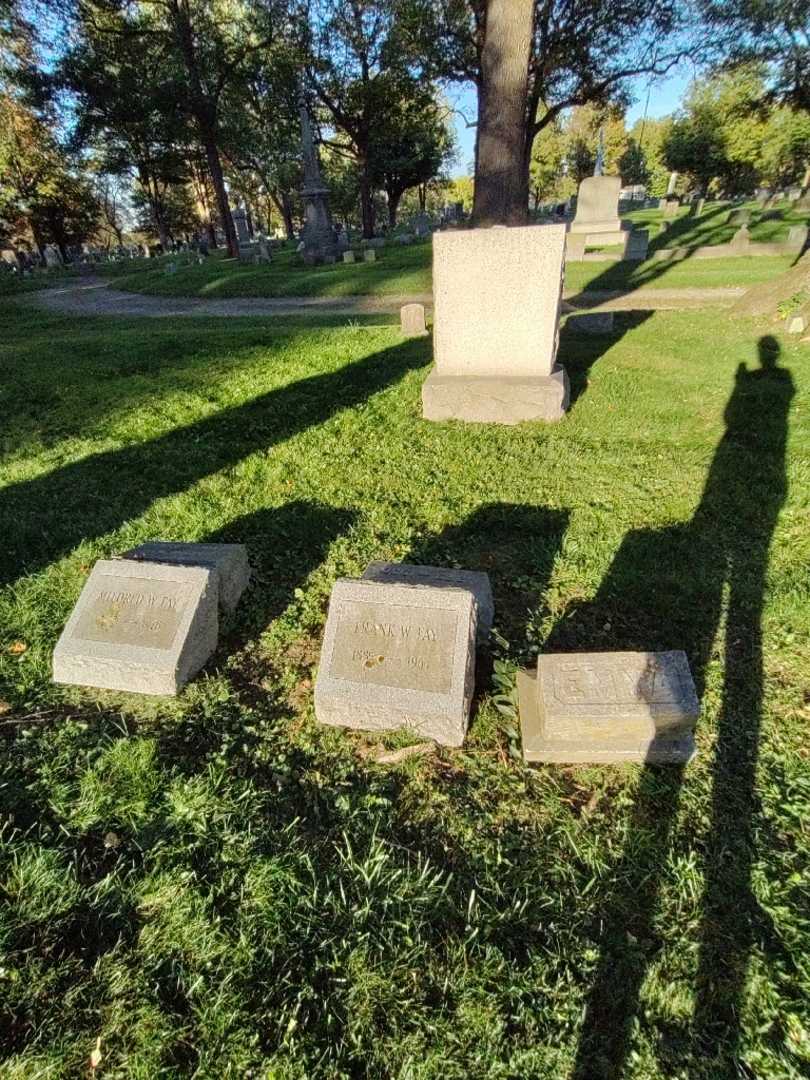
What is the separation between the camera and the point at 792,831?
2289 millimetres

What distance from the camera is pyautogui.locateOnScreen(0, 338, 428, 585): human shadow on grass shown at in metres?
4.53

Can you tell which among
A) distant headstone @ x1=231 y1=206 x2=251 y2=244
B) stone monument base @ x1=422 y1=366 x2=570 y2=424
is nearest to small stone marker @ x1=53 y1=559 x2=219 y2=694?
stone monument base @ x1=422 y1=366 x2=570 y2=424

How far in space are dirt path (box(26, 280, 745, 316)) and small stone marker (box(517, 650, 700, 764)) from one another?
1124cm

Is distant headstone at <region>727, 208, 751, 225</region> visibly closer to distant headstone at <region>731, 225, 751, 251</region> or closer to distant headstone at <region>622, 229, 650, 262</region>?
distant headstone at <region>731, 225, 751, 251</region>

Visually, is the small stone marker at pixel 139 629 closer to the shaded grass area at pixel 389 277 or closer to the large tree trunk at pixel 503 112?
the large tree trunk at pixel 503 112

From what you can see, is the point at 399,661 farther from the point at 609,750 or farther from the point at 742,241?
the point at 742,241

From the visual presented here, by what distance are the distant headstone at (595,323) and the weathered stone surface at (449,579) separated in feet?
26.5

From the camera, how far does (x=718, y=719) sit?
110 inches

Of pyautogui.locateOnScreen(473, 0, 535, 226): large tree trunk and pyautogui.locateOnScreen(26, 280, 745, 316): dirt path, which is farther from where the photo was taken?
pyautogui.locateOnScreen(26, 280, 745, 316): dirt path

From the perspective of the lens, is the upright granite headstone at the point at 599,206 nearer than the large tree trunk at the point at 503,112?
No

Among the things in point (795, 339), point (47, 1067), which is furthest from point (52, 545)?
point (795, 339)

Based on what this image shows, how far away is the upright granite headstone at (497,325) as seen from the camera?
5961mm

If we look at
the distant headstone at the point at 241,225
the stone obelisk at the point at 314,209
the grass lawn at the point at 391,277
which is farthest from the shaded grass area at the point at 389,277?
the distant headstone at the point at 241,225

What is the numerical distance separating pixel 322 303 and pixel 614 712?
50.1ft
